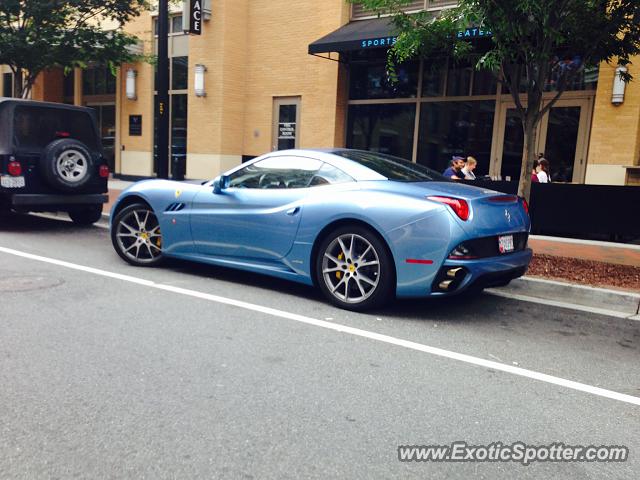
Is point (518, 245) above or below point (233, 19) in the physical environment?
below

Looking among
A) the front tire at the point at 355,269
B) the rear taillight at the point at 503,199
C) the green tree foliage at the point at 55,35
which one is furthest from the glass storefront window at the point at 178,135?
the rear taillight at the point at 503,199

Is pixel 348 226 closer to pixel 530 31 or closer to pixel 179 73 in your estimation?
pixel 530 31

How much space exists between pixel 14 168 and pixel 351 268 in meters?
6.23

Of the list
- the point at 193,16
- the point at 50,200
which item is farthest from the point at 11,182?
the point at 193,16

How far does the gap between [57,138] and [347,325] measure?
22.6 ft

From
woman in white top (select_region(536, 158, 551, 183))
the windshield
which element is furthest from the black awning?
the windshield

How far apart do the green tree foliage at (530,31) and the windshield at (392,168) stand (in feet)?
5.65

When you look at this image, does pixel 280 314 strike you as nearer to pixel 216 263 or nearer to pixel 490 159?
pixel 216 263

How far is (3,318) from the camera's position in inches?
191

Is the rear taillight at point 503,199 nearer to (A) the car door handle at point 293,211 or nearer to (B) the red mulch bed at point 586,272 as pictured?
(B) the red mulch bed at point 586,272

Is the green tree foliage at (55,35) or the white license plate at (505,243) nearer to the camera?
the white license plate at (505,243)

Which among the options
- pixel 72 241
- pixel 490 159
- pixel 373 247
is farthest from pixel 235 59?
pixel 373 247

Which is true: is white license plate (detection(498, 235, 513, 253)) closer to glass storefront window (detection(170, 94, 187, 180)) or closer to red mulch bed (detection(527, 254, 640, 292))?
red mulch bed (detection(527, 254, 640, 292))

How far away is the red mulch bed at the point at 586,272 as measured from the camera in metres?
6.63
